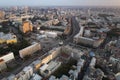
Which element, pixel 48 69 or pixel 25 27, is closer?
pixel 48 69

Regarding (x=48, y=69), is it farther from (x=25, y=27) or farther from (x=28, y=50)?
(x=25, y=27)

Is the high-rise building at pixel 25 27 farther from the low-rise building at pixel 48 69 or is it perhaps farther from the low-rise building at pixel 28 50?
the low-rise building at pixel 48 69

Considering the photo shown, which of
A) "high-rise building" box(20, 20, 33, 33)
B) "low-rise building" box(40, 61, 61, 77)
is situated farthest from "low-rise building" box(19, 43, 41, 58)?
"high-rise building" box(20, 20, 33, 33)

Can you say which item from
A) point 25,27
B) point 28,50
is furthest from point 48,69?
point 25,27

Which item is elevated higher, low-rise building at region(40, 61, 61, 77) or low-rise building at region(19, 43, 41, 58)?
low-rise building at region(19, 43, 41, 58)

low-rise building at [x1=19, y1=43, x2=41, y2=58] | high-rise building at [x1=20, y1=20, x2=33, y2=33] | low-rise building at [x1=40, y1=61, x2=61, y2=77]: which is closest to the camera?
low-rise building at [x1=40, y1=61, x2=61, y2=77]

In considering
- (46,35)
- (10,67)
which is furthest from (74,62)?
(46,35)

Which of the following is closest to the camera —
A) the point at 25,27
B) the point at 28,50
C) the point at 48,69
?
the point at 48,69

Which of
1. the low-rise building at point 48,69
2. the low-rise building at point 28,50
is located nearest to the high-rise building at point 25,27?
the low-rise building at point 28,50

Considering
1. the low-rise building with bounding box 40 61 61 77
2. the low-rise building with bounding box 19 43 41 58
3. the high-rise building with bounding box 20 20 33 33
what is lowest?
the low-rise building with bounding box 40 61 61 77

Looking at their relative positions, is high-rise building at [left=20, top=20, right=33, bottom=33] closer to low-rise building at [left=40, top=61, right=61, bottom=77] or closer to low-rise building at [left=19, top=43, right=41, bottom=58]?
low-rise building at [left=19, top=43, right=41, bottom=58]

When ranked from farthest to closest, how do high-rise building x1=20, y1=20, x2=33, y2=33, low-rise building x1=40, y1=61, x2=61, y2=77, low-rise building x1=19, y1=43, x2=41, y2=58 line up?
high-rise building x1=20, y1=20, x2=33, y2=33
low-rise building x1=19, y1=43, x2=41, y2=58
low-rise building x1=40, y1=61, x2=61, y2=77

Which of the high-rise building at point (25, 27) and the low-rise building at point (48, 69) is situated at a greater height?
the high-rise building at point (25, 27)

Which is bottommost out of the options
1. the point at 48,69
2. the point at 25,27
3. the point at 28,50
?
the point at 48,69
